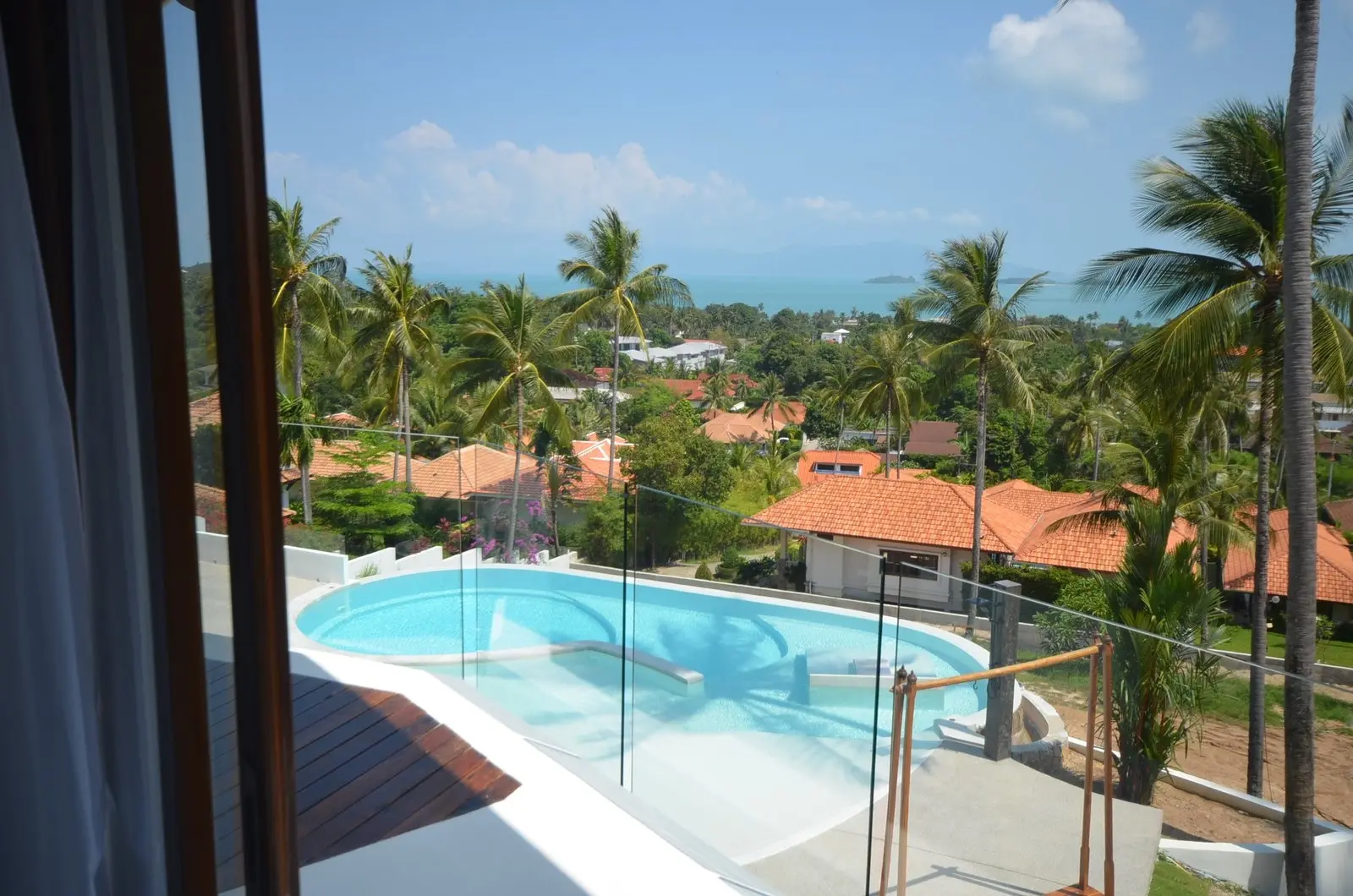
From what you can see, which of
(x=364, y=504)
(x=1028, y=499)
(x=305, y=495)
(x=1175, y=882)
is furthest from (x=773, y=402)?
(x=1175, y=882)

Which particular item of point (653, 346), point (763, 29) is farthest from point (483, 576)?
point (763, 29)

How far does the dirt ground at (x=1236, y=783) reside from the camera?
15.3 ft

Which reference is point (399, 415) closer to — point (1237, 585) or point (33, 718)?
point (1237, 585)

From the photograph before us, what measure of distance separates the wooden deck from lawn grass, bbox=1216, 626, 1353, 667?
60.8 feet

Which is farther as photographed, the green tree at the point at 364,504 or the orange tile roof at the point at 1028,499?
the orange tile roof at the point at 1028,499

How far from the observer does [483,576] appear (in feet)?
15.3

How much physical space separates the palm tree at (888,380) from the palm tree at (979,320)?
768cm

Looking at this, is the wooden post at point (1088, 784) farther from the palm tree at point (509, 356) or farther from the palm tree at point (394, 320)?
the palm tree at point (394, 320)

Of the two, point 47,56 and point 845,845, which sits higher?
point 47,56

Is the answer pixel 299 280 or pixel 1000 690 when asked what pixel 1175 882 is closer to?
pixel 1000 690

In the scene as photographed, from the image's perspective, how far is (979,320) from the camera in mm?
19594

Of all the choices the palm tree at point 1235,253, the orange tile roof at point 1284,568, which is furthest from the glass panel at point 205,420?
the orange tile roof at point 1284,568

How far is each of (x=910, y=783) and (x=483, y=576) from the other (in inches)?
86.6

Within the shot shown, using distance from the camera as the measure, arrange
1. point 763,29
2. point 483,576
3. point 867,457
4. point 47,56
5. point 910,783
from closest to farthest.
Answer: point 47,56 → point 910,783 → point 483,576 → point 867,457 → point 763,29
